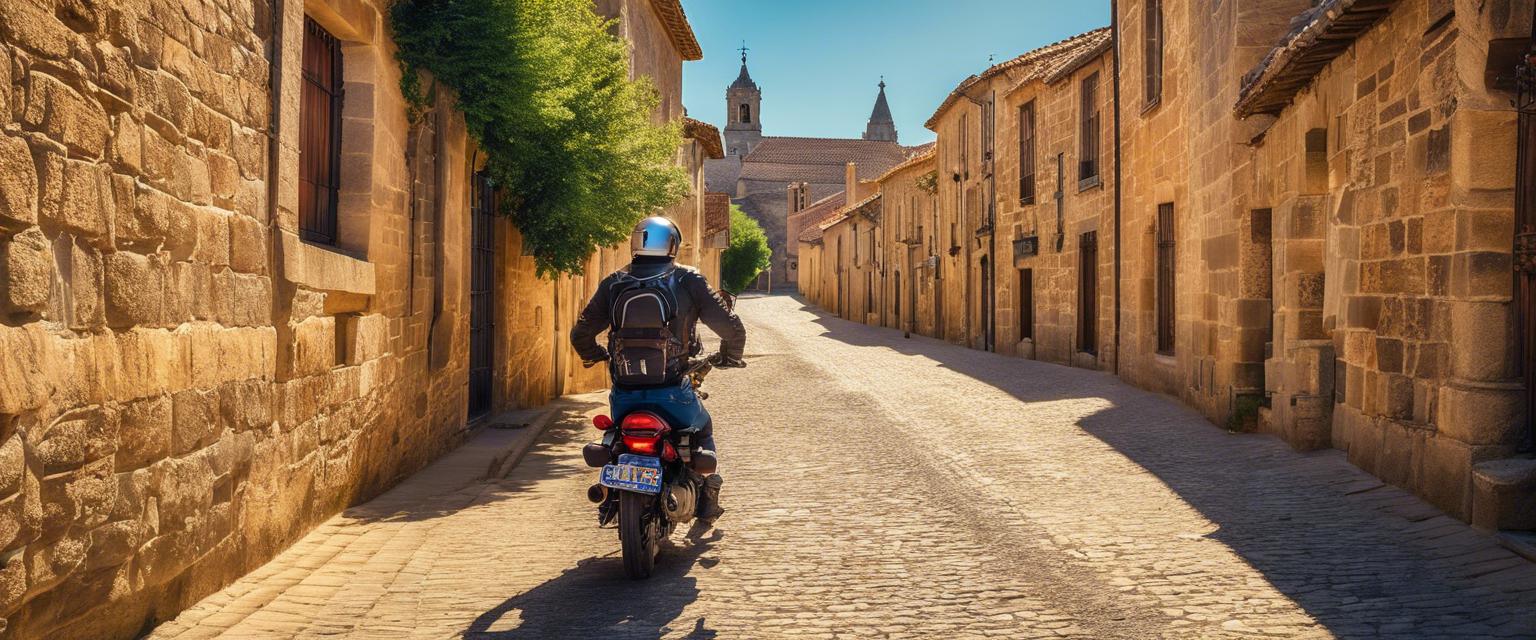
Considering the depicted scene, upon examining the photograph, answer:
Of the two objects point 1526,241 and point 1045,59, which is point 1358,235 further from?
point 1045,59

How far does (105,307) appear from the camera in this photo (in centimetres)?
367

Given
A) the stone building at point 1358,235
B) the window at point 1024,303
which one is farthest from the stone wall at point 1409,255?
the window at point 1024,303

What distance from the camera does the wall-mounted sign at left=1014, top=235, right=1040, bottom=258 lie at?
2078 cm

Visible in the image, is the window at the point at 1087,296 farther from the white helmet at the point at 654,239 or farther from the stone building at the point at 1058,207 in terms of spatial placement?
the white helmet at the point at 654,239

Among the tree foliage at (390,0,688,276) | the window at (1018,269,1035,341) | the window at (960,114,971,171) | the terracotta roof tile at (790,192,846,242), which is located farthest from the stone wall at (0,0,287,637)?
the terracotta roof tile at (790,192,846,242)

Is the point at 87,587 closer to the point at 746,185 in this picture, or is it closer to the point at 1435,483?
the point at 1435,483

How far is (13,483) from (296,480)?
2501 millimetres

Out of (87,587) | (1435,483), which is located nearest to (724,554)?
(87,587)

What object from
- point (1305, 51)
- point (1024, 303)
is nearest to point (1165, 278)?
point (1305, 51)

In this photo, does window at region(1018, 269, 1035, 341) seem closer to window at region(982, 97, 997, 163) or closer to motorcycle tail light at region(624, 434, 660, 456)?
window at region(982, 97, 997, 163)

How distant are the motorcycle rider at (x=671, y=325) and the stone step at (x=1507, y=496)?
137 inches

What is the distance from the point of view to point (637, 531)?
4887mm

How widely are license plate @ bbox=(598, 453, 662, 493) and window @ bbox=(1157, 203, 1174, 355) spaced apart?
32.2ft

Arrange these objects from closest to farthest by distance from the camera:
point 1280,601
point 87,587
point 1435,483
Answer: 1. point 87,587
2. point 1280,601
3. point 1435,483
